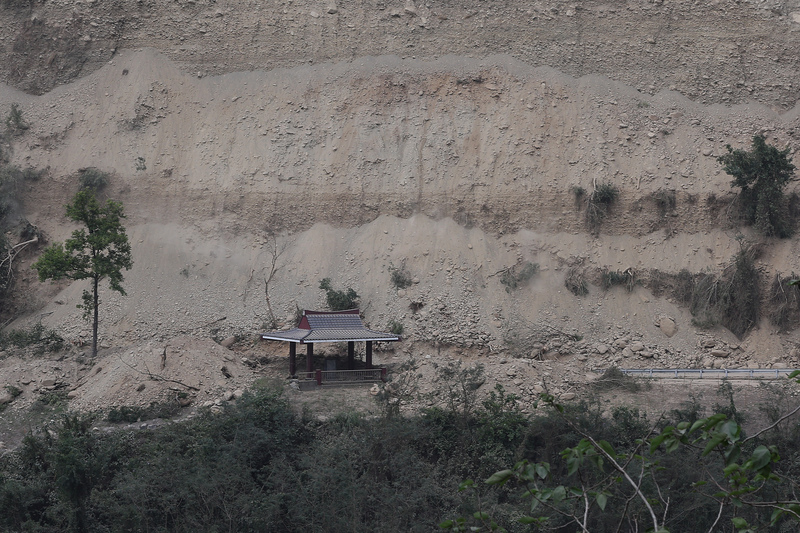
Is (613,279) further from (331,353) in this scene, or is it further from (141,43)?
(141,43)

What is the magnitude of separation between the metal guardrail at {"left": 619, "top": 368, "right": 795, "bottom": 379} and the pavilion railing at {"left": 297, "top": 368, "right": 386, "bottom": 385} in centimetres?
692

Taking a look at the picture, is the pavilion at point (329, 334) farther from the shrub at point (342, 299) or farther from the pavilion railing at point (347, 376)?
the shrub at point (342, 299)

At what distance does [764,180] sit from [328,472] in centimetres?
1856

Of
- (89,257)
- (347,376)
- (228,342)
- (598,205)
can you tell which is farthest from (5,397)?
(598,205)

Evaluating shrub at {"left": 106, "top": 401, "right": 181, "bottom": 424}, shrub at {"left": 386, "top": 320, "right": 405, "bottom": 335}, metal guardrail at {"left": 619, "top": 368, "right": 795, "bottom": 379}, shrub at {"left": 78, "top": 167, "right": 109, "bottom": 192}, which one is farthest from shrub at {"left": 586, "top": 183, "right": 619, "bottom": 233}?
shrub at {"left": 78, "top": 167, "right": 109, "bottom": 192}

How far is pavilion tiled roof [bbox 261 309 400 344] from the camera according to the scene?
22.1m

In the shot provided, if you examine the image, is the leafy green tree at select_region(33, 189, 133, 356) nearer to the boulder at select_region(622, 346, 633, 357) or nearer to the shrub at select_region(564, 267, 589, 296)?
the shrub at select_region(564, 267, 589, 296)

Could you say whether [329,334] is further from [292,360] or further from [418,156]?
[418,156]

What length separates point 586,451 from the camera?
17.1 ft

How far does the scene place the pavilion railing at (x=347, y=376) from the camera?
2245cm

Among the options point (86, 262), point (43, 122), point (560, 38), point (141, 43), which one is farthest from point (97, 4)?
point (560, 38)

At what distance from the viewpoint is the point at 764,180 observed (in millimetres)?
26719

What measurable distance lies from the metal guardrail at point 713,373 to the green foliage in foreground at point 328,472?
10.4ft

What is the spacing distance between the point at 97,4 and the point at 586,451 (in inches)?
1379
